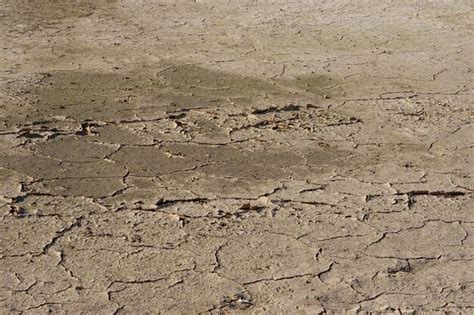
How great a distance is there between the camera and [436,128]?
5.09 metres

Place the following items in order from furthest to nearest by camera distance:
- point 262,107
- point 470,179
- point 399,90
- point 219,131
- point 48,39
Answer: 1. point 48,39
2. point 399,90
3. point 262,107
4. point 219,131
5. point 470,179

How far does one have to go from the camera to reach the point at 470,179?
4434 mm

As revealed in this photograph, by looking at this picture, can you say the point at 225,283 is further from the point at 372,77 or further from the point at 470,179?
the point at 372,77

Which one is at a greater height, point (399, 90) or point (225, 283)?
point (225, 283)

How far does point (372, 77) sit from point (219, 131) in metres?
1.41

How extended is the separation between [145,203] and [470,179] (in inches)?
58.8

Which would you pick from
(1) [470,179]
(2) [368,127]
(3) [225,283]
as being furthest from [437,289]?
(2) [368,127]

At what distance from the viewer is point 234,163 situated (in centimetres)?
452

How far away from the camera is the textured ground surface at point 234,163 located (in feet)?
11.3

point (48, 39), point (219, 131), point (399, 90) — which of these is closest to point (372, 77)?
point (399, 90)

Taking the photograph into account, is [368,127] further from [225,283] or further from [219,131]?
[225,283]

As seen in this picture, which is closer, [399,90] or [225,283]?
[225,283]

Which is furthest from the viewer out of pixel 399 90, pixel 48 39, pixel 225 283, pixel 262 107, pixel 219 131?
pixel 48 39

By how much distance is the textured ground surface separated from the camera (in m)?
3.44
